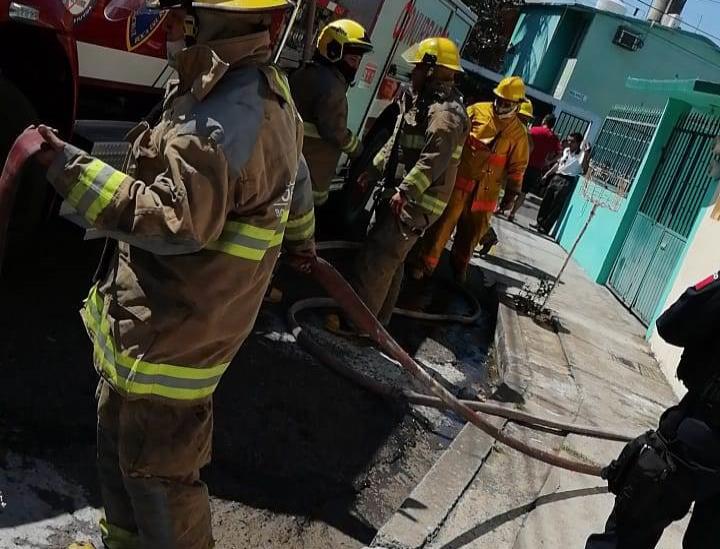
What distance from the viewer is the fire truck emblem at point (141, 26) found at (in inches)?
174

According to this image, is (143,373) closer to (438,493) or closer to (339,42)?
(438,493)

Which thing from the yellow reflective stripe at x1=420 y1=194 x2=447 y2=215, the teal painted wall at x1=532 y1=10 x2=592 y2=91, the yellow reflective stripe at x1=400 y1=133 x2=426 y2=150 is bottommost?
the yellow reflective stripe at x1=420 y1=194 x2=447 y2=215

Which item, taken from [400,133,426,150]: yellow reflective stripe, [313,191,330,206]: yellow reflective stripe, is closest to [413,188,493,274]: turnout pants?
[400,133,426,150]: yellow reflective stripe

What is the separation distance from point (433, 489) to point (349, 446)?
548mm

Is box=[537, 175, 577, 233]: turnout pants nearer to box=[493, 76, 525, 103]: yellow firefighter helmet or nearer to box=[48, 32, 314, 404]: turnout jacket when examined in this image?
box=[493, 76, 525, 103]: yellow firefighter helmet

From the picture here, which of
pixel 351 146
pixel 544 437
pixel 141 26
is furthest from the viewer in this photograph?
pixel 351 146

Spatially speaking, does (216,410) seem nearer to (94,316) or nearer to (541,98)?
(94,316)

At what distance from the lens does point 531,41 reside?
3020 centimetres

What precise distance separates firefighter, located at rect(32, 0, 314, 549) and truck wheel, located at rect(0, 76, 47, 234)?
1498mm

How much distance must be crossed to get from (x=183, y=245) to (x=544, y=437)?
352cm

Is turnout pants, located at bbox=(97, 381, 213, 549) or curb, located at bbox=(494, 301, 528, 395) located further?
curb, located at bbox=(494, 301, 528, 395)

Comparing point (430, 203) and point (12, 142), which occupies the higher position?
point (430, 203)

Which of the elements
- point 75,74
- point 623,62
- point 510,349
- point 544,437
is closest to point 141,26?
point 75,74

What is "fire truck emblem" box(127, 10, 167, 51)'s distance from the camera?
4414 millimetres
